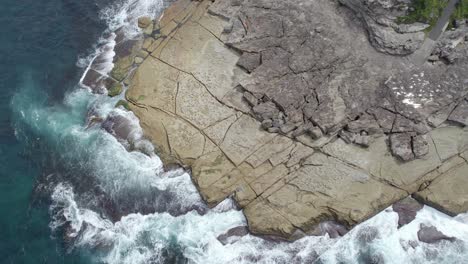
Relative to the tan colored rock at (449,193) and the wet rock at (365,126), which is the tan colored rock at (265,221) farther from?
the tan colored rock at (449,193)

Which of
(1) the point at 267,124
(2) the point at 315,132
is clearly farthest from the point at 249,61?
(2) the point at 315,132

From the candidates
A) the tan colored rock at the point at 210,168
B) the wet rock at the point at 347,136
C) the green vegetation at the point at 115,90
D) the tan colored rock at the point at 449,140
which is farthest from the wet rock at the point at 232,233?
the green vegetation at the point at 115,90

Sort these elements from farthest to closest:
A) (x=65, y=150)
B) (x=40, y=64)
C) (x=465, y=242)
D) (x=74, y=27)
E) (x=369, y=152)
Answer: (x=74, y=27)
(x=40, y=64)
(x=65, y=150)
(x=369, y=152)
(x=465, y=242)

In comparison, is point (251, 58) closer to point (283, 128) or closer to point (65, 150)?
point (283, 128)

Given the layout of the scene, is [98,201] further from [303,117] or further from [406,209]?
[406,209]

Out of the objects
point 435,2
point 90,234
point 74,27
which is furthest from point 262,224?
point 74,27

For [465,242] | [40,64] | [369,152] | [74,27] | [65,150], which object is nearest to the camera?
[465,242]

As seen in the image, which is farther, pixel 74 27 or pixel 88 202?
pixel 74 27

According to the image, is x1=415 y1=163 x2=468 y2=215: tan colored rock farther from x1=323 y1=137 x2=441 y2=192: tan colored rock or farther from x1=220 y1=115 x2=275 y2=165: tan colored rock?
x1=220 y1=115 x2=275 y2=165: tan colored rock
